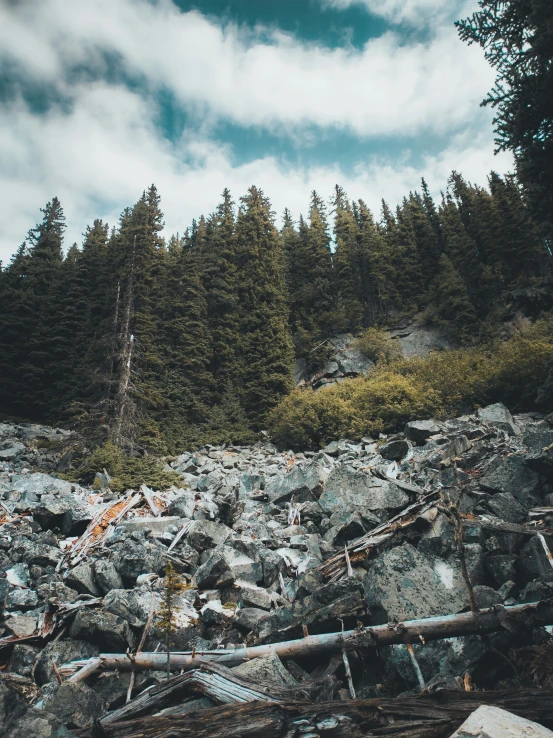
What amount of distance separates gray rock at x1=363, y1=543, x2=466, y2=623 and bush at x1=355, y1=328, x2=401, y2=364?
75.8 feet

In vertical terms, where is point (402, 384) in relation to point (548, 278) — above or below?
above

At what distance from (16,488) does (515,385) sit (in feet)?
66.0

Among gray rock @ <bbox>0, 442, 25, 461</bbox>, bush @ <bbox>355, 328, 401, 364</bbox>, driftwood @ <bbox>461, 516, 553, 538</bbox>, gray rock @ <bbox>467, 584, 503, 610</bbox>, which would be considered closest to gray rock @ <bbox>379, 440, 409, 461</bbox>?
driftwood @ <bbox>461, 516, 553, 538</bbox>

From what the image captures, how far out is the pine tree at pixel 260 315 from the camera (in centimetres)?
2602

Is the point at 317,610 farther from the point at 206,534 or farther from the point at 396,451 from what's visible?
the point at 396,451

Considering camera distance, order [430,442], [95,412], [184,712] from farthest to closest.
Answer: [95,412], [430,442], [184,712]

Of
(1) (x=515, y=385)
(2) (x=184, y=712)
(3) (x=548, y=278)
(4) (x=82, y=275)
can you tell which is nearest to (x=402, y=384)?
(1) (x=515, y=385)

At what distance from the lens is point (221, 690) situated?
10.1ft

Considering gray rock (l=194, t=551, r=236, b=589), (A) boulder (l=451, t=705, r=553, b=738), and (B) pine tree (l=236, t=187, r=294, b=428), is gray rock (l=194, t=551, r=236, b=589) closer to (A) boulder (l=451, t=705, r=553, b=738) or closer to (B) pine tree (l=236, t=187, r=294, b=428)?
(A) boulder (l=451, t=705, r=553, b=738)

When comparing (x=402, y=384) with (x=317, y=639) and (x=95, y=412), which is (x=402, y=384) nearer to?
(x=95, y=412)

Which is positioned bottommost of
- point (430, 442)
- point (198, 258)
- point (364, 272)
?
point (430, 442)

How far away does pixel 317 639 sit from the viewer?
3904 millimetres

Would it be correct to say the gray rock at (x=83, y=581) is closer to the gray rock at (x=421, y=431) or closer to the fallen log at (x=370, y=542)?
the fallen log at (x=370, y=542)

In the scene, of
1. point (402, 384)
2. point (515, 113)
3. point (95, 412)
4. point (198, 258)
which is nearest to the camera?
point (515, 113)
